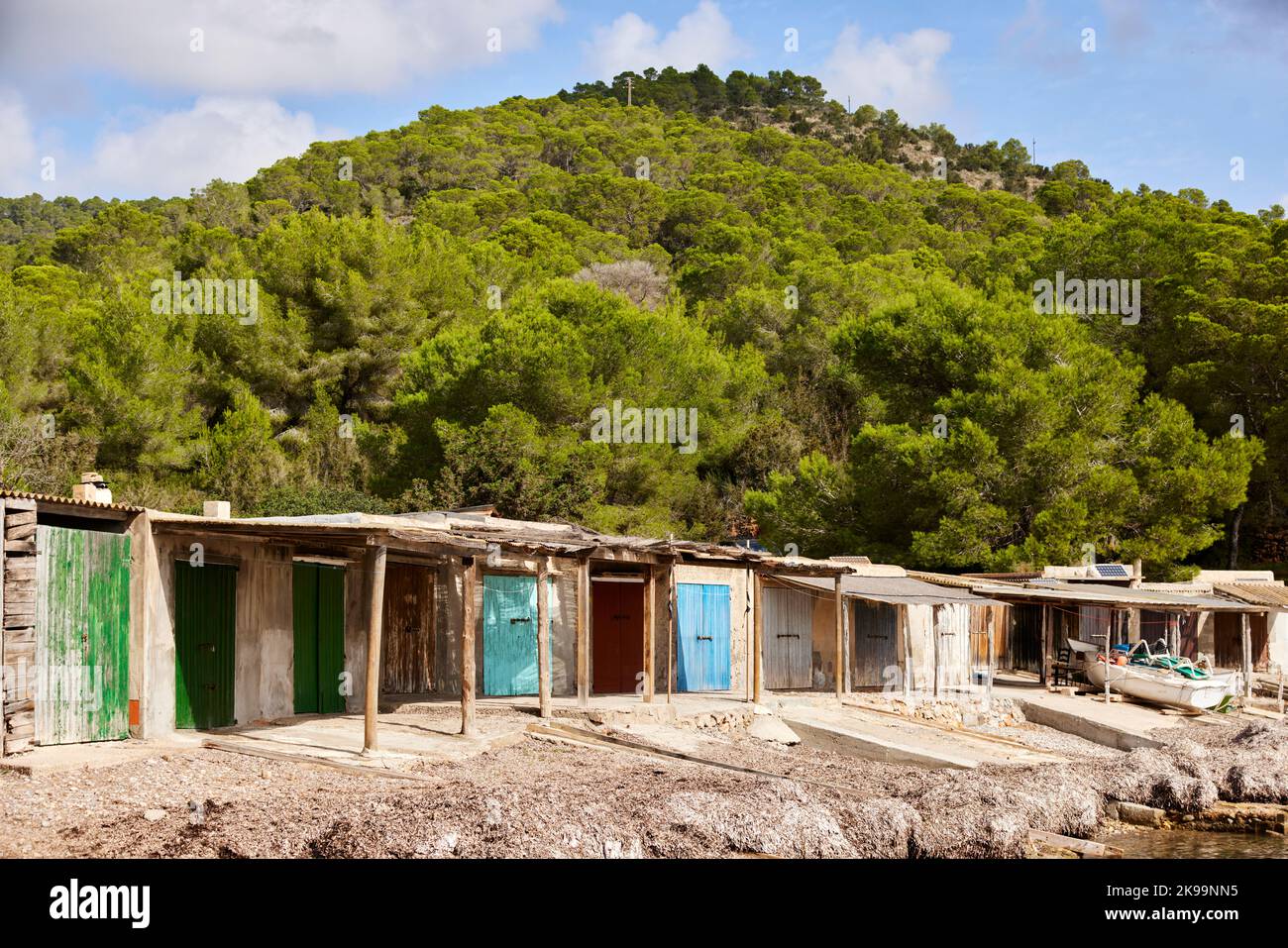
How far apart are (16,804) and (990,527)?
26.3 m

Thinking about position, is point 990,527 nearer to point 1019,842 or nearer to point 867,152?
point 1019,842

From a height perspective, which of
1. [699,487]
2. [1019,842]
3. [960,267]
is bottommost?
[1019,842]

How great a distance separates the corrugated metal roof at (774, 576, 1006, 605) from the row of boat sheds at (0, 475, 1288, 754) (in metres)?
0.09

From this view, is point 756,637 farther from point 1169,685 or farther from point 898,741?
point 1169,685

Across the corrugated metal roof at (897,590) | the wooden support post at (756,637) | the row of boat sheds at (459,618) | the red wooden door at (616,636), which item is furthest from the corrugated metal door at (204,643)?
the corrugated metal roof at (897,590)

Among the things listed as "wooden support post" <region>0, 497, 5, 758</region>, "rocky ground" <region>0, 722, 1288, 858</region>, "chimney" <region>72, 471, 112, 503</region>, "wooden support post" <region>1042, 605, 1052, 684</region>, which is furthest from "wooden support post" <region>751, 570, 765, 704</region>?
"wooden support post" <region>0, 497, 5, 758</region>

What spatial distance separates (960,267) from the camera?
56.9m

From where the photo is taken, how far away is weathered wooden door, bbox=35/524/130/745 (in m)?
12.3

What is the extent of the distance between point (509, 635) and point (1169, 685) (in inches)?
499

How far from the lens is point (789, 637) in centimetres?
2291

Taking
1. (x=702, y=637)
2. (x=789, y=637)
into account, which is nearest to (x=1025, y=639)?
(x=789, y=637)

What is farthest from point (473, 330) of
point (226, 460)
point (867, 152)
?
point (867, 152)

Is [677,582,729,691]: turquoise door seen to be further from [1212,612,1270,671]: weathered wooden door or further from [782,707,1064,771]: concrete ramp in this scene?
[1212,612,1270,671]: weathered wooden door
